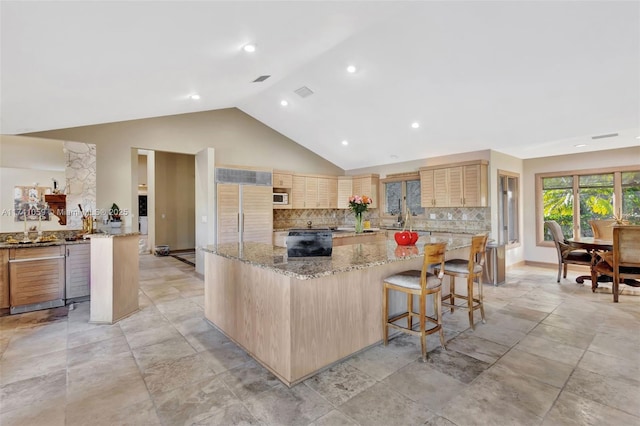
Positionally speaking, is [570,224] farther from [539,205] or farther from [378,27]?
[378,27]

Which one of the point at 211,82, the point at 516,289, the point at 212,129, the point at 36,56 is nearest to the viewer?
the point at 36,56

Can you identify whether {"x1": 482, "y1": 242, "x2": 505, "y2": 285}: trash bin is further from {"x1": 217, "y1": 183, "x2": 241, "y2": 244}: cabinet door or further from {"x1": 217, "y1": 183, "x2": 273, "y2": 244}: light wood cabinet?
{"x1": 217, "y1": 183, "x2": 241, "y2": 244}: cabinet door

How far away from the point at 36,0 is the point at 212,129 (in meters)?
4.62

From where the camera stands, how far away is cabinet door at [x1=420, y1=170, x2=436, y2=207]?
20.2 feet

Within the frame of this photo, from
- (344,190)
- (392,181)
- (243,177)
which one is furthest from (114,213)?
(392,181)

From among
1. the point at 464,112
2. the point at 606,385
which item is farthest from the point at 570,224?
the point at 606,385

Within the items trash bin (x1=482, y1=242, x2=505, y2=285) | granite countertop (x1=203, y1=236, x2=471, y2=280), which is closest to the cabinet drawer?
granite countertop (x1=203, y1=236, x2=471, y2=280)

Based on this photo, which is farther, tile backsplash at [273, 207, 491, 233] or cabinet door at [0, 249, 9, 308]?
tile backsplash at [273, 207, 491, 233]

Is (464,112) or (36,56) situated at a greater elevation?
(464,112)

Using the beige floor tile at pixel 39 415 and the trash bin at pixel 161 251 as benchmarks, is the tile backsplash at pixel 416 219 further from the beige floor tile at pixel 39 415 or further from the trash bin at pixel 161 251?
the beige floor tile at pixel 39 415

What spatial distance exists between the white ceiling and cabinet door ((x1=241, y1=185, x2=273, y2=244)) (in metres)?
1.79

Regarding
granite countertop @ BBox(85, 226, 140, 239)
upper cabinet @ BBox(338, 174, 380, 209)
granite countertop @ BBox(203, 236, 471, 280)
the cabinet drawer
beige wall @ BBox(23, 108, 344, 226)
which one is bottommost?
the cabinet drawer

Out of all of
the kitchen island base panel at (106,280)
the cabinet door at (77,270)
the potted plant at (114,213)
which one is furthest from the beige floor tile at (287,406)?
the potted plant at (114,213)

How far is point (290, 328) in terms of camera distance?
2.26 metres
